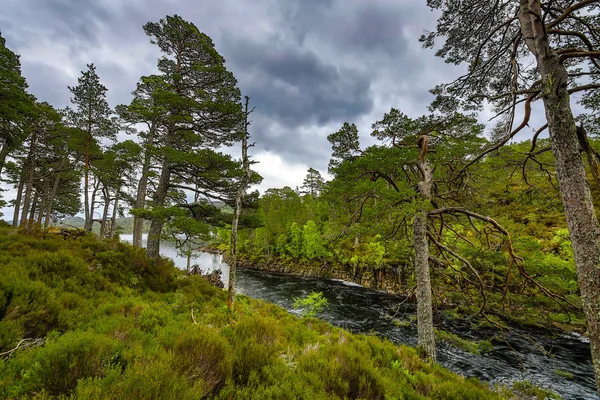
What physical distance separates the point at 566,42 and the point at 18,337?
12.2m

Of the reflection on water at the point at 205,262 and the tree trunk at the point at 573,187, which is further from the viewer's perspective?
the reflection on water at the point at 205,262

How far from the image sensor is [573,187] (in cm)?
372

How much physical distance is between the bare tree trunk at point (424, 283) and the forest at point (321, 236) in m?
0.05

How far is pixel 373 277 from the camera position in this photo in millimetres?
26297

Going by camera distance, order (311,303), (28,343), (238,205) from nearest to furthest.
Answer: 1. (28,343)
2. (238,205)
3. (311,303)

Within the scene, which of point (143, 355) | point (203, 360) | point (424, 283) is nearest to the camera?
point (143, 355)

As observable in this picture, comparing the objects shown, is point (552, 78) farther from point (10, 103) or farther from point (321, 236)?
point (10, 103)

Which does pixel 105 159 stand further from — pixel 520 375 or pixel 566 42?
pixel 520 375

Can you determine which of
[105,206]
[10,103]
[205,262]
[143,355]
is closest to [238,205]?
[143,355]

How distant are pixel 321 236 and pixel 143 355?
7.30 metres

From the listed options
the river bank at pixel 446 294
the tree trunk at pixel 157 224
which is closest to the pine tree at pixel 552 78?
the river bank at pixel 446 294

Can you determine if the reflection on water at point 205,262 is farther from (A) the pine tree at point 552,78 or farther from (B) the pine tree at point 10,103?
(A) the pine tree at point 552,78

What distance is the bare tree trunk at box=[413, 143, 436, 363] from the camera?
7.50 m

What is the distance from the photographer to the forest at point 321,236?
338cm
